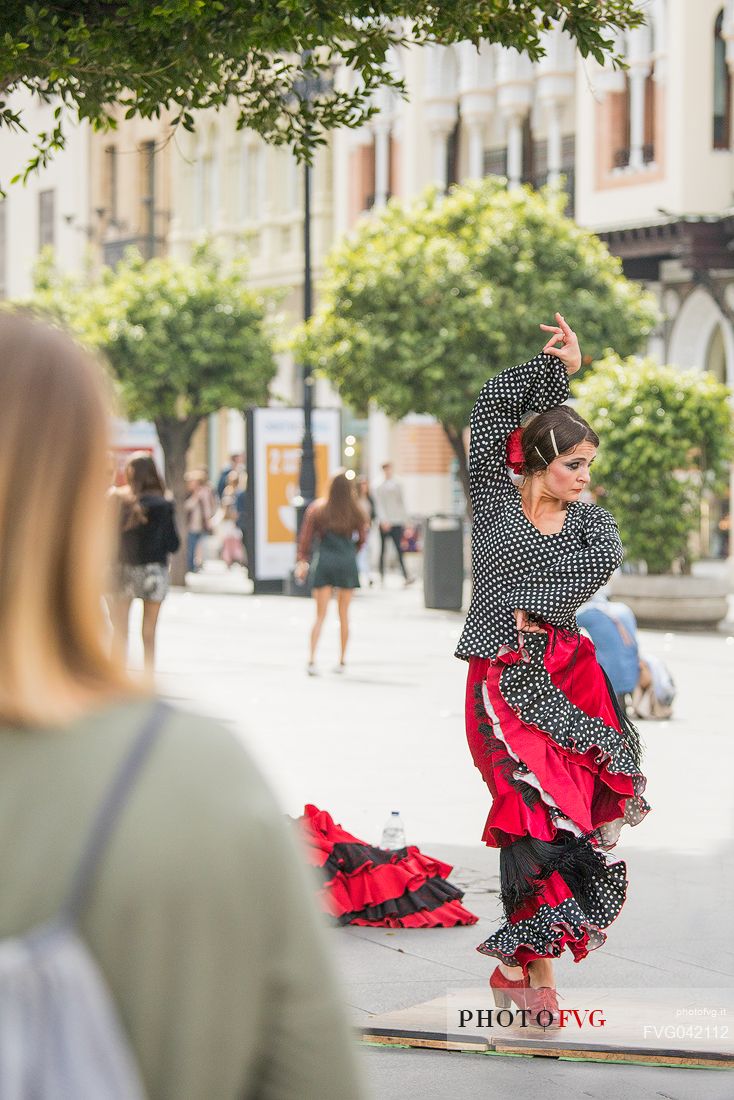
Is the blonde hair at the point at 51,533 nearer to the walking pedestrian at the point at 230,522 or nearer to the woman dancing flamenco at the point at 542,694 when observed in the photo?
the woman dancing flamenco at the point at 542,694

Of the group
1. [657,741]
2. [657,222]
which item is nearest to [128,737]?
[657,741]

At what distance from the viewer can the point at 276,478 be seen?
95.4 ft

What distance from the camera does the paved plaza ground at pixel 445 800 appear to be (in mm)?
5242

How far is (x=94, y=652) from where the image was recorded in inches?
67.1

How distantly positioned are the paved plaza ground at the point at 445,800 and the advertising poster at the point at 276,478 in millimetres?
6931

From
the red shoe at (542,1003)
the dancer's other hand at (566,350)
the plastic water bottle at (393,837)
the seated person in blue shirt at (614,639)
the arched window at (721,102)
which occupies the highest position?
the arched window at (721,102)

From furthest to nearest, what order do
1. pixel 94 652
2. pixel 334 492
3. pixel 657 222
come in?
pixel 657 222
pixel 334 492
pixel 94 652

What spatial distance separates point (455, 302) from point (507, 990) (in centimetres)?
2383

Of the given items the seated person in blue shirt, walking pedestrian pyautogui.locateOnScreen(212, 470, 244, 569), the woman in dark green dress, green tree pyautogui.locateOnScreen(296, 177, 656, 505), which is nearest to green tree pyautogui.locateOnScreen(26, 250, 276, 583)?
walking pedestrian pyautogui.locateOnScreen(212, 470, 244, 569)

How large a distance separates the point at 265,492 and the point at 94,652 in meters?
27.2

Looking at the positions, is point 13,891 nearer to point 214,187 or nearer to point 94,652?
point 94,652

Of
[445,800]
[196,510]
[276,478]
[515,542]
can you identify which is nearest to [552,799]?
[515,542]

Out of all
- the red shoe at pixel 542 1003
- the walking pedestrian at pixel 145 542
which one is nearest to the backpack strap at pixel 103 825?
the red shoe at pixel 542 1003

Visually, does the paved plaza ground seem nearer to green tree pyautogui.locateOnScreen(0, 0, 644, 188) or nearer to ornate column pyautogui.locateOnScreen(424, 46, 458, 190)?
green tree pyautogui.locateOnScreen(0, 0, 644, 188)
